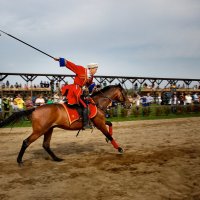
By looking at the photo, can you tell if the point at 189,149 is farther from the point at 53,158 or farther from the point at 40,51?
the point at 40,51

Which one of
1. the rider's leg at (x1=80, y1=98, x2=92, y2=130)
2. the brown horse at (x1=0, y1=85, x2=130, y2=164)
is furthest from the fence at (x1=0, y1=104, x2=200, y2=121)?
the rider's leg at (x1=80, y1=98, x2=92, y2=130)

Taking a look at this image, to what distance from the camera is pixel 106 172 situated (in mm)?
6277

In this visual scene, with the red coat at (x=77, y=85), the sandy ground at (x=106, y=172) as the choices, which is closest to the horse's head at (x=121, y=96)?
the red coat at (x=77, y=85)

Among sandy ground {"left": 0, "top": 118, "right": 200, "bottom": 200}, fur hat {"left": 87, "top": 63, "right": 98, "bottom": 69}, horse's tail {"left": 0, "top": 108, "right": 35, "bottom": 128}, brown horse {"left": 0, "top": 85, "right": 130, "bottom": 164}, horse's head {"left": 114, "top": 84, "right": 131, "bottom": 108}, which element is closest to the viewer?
sandy ground {"left": 0, "top": 118, "right": 200, "bottom": 200}

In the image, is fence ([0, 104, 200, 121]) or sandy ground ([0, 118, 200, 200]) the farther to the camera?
fence ([0, 104, 200, 121])

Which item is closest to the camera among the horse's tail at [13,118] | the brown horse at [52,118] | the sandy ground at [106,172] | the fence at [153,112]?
the sandy ground at [106,172]

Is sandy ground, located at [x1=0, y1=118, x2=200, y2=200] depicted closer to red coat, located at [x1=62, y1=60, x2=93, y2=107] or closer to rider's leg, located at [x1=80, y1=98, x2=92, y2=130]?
rider's leg, located at [x1=80, y1=98, x2=92, y2=130]

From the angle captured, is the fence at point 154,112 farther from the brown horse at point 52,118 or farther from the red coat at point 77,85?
the red coat at point 77,85

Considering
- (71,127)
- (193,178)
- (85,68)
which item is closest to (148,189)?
(193,178)

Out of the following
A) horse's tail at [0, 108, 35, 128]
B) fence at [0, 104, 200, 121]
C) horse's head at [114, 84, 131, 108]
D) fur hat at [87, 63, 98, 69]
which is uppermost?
fur hat at [87, 63, 98, 69]

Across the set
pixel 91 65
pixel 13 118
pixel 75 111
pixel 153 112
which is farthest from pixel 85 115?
pixel 153 112

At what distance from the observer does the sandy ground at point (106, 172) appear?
491cm

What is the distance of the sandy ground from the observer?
4914mm

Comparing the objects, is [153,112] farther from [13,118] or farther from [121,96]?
[13,118]
